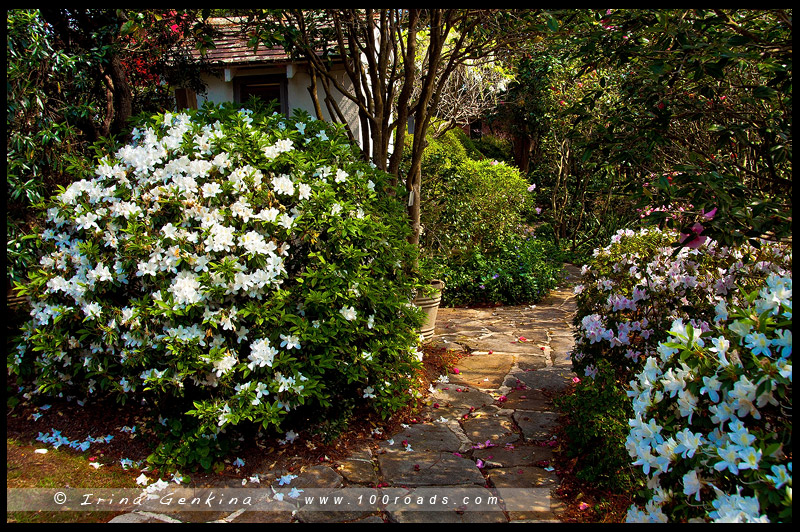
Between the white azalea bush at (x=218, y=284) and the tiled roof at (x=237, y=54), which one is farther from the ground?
the tiled roof at (x=237, y=54)

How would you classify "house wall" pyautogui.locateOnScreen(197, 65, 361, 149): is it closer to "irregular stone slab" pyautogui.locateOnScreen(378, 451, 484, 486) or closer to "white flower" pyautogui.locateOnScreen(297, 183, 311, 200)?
"white flower" pyautogui.locateOnScreen(297, 183, 311, 200)

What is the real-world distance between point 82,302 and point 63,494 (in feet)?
3.67

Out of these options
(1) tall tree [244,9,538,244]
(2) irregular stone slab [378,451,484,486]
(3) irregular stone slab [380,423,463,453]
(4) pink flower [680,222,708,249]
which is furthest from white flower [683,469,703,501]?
(1) tall tree [244,9,538,244]

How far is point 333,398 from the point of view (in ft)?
13.3

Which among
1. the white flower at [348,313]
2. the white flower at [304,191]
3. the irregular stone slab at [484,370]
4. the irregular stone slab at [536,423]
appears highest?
the white flower at [304,191]

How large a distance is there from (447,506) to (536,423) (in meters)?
1.34

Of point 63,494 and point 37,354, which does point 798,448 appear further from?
point 37,354

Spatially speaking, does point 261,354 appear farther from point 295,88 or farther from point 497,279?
point 295,88

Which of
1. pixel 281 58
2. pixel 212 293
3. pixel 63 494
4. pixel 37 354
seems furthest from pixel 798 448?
pixel 281 58

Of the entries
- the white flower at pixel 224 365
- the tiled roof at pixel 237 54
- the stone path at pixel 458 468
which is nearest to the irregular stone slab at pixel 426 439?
the stone path at pixel 458 468

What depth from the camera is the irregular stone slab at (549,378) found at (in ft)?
16.4

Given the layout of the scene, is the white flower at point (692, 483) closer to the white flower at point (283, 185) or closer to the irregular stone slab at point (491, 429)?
the irregular stone slab at point (491, 429)

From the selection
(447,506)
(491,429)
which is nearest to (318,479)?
(447,506)

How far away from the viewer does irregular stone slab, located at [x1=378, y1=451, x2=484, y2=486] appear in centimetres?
341
